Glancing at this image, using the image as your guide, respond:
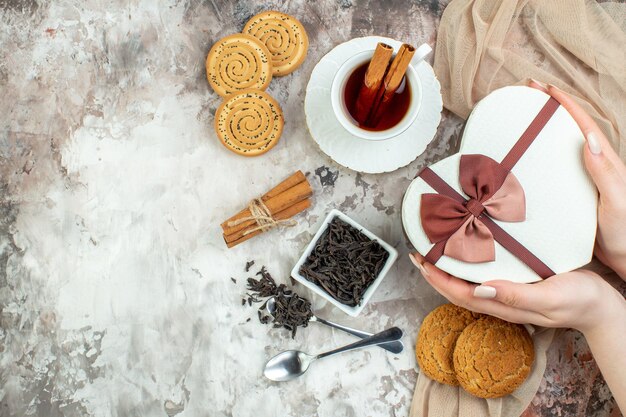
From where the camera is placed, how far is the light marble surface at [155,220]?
1.27 metres

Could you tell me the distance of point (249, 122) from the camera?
1.23 m

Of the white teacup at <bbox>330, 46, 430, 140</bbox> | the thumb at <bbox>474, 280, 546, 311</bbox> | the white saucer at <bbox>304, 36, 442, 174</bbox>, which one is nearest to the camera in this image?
the thumb at <bbox>474, 280, 546, 311</bbox>

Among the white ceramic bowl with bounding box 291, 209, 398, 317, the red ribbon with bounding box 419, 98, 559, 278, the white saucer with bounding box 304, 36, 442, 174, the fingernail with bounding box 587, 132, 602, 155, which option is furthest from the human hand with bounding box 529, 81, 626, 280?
the white ceramic bowl with bounding box 291, 209, 398, 317

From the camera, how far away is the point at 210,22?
1.32 m

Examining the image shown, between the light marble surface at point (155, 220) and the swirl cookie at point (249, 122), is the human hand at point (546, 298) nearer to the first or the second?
the light marble surface at point (155, 220)

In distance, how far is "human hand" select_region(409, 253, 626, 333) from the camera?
981 mm

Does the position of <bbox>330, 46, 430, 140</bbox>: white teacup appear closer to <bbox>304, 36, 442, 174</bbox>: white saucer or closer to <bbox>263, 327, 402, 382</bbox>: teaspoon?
<bbox>304, 36, 442, 174</bbox>: white saucer

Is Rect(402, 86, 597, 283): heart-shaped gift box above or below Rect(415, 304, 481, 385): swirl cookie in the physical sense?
above

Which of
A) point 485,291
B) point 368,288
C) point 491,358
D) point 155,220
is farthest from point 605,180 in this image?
point 155,220

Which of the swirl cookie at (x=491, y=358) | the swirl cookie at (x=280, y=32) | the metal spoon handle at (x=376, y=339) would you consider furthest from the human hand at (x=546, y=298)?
the swirl cookie at (x=280, y=32)

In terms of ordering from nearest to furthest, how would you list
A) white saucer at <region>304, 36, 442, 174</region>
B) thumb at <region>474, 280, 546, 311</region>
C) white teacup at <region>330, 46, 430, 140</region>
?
thumb at <region>474, 280, 546, 311</region> → white teacup at <region>330, 46, 430, 140</region> → white saucer at <region>304, 36, 442, 174</region>

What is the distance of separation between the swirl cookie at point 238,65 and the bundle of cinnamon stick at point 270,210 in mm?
223

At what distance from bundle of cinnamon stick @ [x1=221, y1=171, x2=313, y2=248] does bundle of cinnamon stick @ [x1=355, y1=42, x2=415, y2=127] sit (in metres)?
0.20

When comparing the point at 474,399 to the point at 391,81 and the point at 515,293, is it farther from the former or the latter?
the point at 391,81
